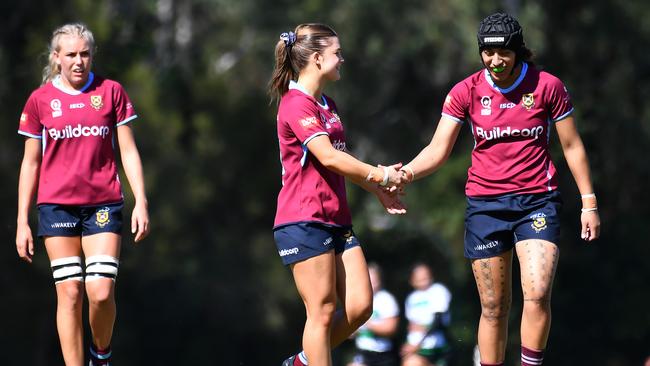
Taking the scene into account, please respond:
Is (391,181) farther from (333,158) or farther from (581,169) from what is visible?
(581,169)

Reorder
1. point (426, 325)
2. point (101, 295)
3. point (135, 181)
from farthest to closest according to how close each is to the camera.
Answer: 1. point (426, 325)
2. point (135, 181)
3. point (101, 295)

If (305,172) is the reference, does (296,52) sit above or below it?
above

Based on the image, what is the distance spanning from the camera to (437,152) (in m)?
7.72

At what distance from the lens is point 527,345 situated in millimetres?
7281

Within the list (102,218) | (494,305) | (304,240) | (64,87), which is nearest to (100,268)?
(102,218)

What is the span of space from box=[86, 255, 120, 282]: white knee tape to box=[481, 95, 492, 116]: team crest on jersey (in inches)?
93.3

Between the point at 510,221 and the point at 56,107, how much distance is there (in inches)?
111

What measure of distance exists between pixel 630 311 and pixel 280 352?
24.2 feet

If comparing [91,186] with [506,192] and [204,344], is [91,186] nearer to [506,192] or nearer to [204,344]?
[506,192]

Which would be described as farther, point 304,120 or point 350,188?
point 350,188

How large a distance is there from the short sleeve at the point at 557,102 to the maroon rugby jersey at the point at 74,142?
8.59ft

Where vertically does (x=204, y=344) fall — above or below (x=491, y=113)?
below

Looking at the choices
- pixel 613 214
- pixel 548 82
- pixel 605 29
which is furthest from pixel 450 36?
pixel 548 82

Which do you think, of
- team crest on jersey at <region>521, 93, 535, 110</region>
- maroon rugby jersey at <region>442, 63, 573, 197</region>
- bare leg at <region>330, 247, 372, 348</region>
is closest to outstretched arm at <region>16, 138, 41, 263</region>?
bare leg at <region>330, 247, 372, 348</region>
